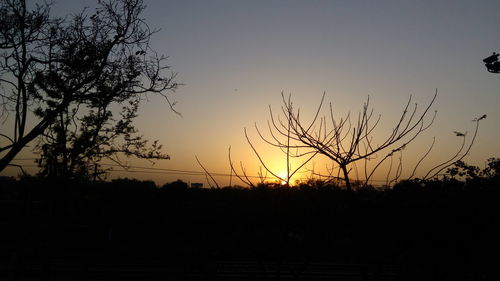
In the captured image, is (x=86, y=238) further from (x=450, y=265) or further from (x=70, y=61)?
(x=450, y=265)

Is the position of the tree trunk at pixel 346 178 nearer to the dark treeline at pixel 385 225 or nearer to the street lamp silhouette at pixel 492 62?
the dark treeline at pixel 385 225

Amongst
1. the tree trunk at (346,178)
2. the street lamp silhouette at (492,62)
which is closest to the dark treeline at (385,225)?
the tree trunk at (346,178)

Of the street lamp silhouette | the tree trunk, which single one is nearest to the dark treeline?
the tree trunk

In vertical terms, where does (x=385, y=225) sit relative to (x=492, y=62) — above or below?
below

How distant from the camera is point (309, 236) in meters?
4.98

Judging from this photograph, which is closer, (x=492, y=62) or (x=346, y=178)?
(x=346, y=178)

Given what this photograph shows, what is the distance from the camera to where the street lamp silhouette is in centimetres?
655

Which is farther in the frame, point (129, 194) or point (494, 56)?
point (129, 194)

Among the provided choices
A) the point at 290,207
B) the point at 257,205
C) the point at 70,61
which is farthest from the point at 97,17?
the point at 290,207

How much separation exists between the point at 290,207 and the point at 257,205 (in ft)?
3.84

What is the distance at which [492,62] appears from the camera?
6.58 metres

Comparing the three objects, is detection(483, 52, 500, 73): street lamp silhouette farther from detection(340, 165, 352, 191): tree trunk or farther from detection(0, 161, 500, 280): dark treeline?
detection(340, 165, 352, 191): tree trunk

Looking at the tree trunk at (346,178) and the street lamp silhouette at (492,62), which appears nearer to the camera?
the tree trunk at (346,178)

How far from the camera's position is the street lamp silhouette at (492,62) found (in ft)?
21.5
